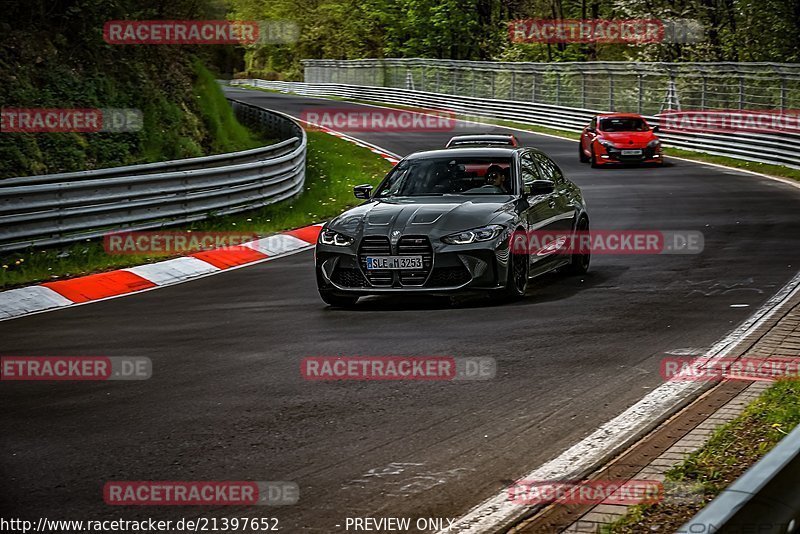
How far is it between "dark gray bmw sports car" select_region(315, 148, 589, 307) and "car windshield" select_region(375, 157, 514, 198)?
10 millimetres

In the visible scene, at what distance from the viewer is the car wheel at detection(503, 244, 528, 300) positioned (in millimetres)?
11180

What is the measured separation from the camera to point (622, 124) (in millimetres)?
30719

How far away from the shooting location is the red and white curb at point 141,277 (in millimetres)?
12648

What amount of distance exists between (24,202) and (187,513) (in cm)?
1017

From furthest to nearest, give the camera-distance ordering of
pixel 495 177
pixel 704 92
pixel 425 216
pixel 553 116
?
1. pixel 553 116
2. pixel 704 92
3. pixel 495 177
4. pixel 425 216

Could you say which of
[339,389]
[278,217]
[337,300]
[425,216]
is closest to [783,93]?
[278,217]

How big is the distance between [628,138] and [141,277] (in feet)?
61.0

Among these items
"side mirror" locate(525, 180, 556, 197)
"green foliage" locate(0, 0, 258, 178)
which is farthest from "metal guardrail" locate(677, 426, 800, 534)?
"green foliage" locate(0, 0, 258, 178)

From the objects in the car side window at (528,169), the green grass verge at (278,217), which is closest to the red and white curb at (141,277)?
the green grass verge at (278,217)

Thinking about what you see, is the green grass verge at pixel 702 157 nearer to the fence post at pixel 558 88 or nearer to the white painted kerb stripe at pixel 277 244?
the fence post at pixel 558 88

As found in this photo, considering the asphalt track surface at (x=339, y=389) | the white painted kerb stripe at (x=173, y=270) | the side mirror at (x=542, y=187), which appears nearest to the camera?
the asphalt track surface at (x=339, y=389)

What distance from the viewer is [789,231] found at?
16.9 meters

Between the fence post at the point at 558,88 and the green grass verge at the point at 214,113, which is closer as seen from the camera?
the green grass verge at the point at 214,113

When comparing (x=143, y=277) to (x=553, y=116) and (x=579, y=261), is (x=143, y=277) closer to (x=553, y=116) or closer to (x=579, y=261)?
(x=579, y=261)
